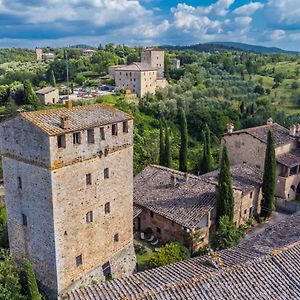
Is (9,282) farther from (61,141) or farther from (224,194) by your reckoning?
(224,194)

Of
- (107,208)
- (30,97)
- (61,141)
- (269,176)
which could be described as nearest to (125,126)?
(61,141)

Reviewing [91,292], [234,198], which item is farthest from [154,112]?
[91,292]

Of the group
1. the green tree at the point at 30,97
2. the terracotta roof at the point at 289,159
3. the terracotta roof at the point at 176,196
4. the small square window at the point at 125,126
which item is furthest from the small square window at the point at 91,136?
the green tree at the point at 30,97

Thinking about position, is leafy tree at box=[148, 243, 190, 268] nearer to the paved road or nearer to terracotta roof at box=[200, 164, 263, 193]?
the paved road

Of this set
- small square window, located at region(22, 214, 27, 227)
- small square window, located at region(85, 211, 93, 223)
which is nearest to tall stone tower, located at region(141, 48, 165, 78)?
small square window, located at region(85, 211, 93, 223)

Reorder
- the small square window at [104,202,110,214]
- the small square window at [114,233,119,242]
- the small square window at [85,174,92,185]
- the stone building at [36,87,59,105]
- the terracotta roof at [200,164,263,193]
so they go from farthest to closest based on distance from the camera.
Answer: the stone building at [36,87,59,105] < the terracotta roof at [200,164,263,193] < the small square window at [114,233,119,242] < the small square window at [104,202,110,214] < the small square window at [85,174,92,185]

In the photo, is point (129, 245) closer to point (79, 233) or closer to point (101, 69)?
point (79, 233)

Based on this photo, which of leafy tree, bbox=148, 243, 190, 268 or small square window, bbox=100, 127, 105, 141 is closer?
small square window, bbox=100, 127, 105, 141
